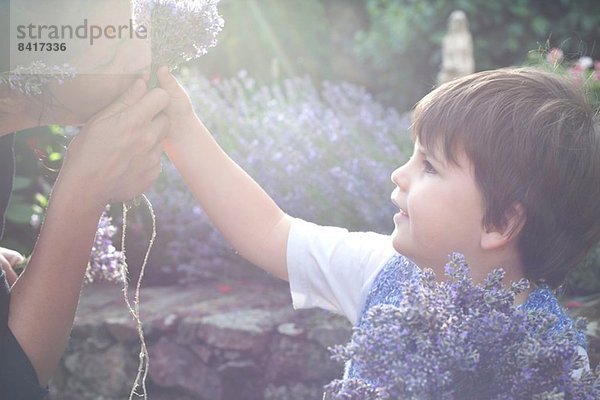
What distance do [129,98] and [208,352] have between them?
128 centimetres

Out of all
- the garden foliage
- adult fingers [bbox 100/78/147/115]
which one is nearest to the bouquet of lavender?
adult fingers [bbox 100/78/147/115]

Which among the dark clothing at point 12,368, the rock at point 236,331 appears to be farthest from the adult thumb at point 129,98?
the rock at point 236,331

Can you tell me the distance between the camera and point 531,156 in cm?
168

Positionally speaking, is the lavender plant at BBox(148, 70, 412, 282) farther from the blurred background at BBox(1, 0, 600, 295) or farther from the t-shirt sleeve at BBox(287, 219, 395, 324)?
the t-shirt sleeve at BBox(287, 219, 395, 324)

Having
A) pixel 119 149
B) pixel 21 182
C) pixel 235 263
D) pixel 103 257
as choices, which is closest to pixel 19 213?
pixel 21 182

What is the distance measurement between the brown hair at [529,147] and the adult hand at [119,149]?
0.62 m

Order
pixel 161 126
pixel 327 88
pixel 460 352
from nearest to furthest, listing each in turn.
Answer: pixel 460 352 < pixel 161 126 < pixel 327 88

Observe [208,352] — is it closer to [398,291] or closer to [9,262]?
[9,262]

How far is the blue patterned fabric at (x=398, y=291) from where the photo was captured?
1.82 m

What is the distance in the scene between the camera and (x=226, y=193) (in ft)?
6.58

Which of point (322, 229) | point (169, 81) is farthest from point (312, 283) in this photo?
point (169, 81)

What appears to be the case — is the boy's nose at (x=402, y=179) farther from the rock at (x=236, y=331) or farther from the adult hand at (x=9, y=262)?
the rock at (x=236, y=331)

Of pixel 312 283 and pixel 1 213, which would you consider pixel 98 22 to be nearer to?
pixel 1 213

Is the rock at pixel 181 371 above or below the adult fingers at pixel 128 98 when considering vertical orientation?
below
